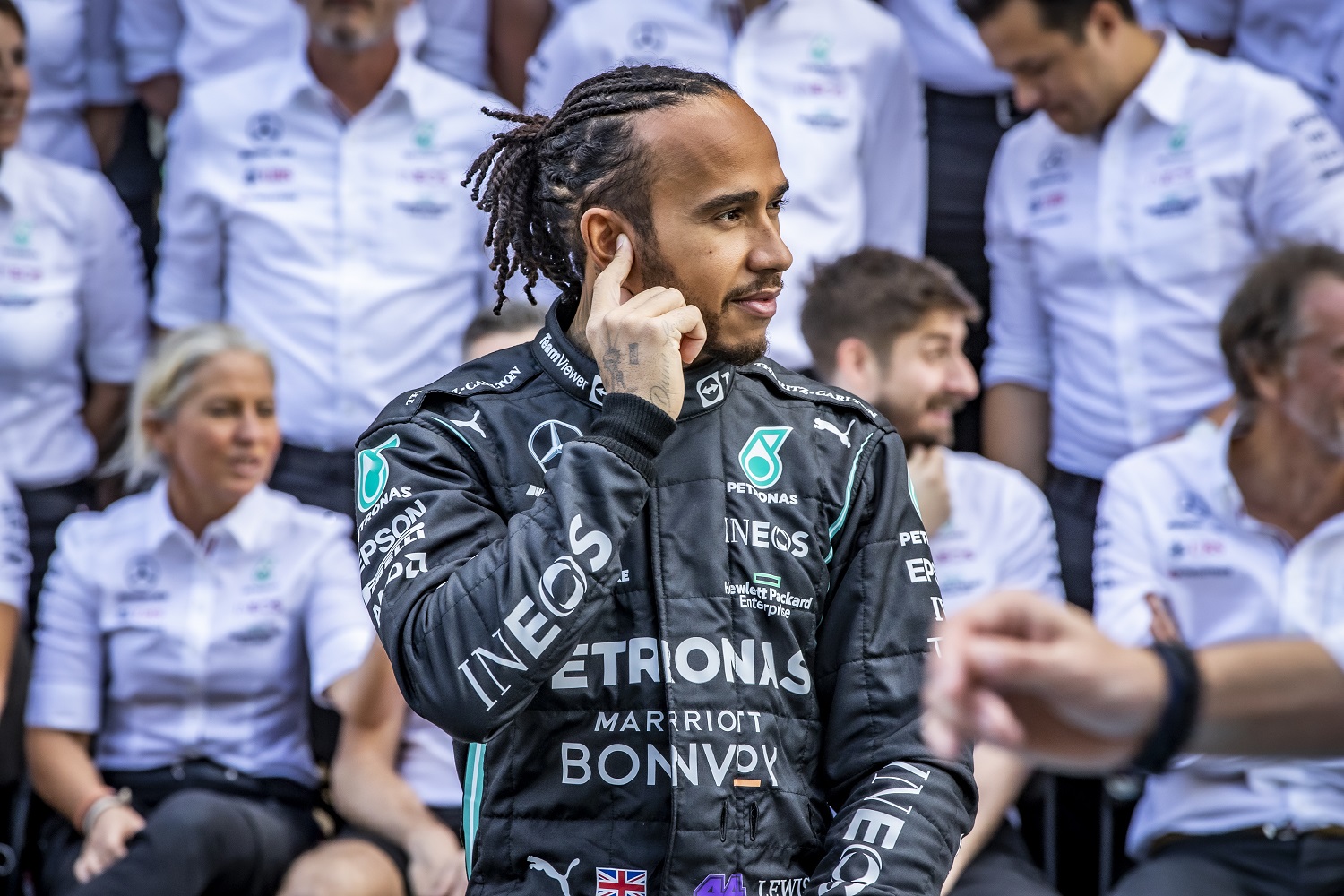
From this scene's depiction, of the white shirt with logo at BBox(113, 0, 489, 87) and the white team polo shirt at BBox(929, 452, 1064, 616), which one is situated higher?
the white shirt with logo at BBox(113, 0, 489, 87)

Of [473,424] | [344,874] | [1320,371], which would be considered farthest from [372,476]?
[1320,371]

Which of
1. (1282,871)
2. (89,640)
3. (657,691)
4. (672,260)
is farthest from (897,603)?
(89,640)

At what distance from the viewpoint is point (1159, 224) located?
14.9 feet

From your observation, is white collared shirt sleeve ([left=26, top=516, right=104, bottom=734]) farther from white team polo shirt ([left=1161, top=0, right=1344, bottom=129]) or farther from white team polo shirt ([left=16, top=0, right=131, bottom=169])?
white team polo shirt ([left=1161, top=0, right=1344, bottom=129])

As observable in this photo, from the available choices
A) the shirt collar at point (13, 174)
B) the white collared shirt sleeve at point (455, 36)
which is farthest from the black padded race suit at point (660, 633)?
the white collared shirt sleeve at point (455, 36)

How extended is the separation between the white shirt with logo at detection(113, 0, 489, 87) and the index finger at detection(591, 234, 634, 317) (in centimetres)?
345

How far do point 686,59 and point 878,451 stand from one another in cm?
303

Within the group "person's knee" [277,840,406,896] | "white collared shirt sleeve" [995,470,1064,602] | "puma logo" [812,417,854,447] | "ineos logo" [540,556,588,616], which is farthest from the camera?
"white collared shirt sleeve" [995,470,1064,602]

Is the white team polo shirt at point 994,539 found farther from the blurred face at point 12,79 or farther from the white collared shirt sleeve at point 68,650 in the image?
the blurred face at point 12,79

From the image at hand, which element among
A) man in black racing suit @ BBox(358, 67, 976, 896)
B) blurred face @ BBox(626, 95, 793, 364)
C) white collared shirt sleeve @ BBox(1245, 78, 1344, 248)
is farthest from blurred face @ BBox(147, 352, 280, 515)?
white collared shirt sleeve @ BBox(1245, 78, 1344, 248)

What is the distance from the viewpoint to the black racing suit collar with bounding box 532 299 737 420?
2141 mm

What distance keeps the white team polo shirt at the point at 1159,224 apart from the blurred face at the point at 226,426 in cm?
237

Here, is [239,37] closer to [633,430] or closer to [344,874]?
[344,874]

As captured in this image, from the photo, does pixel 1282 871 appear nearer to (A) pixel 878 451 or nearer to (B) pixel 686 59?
(A) pixel 878 451
